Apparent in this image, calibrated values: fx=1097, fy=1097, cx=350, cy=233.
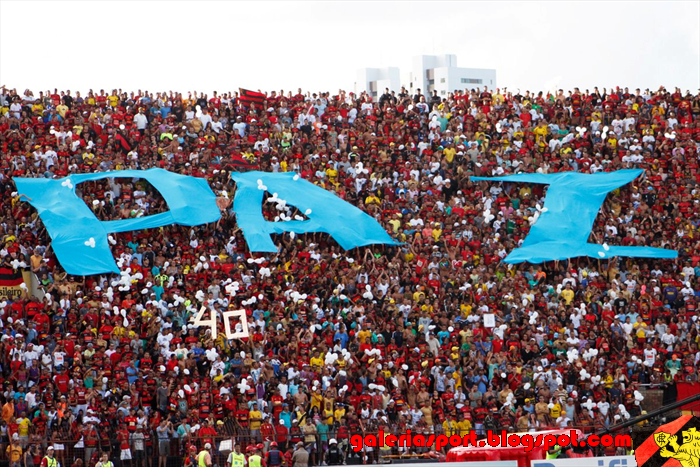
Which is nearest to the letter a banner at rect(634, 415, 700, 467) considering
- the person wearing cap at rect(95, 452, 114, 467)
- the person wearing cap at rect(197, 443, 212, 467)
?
the person wearing cap at rect(197, 443, 212, 467)

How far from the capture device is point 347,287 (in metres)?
24.3

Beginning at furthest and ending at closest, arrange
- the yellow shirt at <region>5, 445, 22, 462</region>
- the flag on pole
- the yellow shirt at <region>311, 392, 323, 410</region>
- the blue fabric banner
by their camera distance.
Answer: the flag on pole
the blue fabric banner
the yellow shirt at <region>311, 392, 323, 410</region>
the yellow shirt at <region>5, 445, 22, 462</region>

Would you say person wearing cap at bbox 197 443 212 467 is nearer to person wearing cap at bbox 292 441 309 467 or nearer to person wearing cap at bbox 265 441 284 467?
person wearing cap at bbox 265 441 284 467

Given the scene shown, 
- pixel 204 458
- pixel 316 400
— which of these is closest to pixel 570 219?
pixel 316 400

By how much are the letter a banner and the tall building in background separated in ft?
427

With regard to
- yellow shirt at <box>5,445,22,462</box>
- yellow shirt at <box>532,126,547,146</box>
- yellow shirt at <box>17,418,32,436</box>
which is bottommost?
yellow shirt at <box>5,445,22,462</box>

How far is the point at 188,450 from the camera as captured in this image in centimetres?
1900

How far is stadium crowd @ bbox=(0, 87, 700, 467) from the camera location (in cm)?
2064

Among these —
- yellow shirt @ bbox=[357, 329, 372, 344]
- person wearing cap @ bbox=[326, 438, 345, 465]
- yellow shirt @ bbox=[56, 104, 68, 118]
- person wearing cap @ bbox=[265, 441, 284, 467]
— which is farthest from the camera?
yellow shirt @ bbox=[56, 104, 68, 118]

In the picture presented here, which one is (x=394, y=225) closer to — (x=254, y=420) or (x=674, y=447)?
(x=254, y=420)

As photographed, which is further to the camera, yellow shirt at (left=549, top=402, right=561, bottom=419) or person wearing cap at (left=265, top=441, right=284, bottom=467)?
yellow shirt at (left=549, top=402, right=561, bottom=419)

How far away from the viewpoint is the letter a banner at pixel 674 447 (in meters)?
11.2

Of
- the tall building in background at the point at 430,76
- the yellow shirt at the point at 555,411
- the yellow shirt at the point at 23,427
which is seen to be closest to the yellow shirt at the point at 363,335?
the yellow shirt at the point at 555,411

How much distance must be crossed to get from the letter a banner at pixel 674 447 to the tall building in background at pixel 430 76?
13002 centimetres
